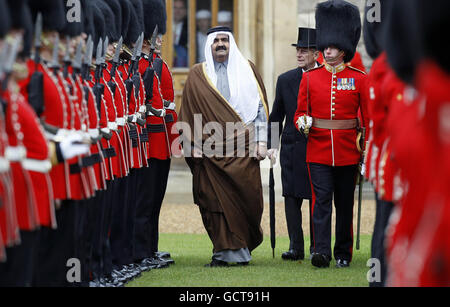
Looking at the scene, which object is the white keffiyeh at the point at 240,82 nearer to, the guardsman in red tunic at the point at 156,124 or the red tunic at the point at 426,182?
the guardsman in red tunic at the point at 156,124

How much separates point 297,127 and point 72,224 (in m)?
3.13

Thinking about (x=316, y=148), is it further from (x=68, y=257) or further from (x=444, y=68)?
(x=444, y=68)

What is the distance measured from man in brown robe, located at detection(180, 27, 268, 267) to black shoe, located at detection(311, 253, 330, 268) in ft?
2.12

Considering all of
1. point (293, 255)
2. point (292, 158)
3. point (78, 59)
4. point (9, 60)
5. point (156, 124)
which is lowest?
point (293, 255)

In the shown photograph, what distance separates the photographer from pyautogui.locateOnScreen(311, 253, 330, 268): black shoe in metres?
8.52

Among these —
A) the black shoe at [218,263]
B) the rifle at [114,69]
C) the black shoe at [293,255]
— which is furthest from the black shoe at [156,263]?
the rifle at [114,69]

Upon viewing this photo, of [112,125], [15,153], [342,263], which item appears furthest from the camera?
[342,263]

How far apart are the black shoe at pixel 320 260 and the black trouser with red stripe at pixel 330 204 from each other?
30 millimetres

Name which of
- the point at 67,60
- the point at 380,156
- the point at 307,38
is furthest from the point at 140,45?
the point at 380,156

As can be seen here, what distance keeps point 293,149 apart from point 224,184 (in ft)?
2.98

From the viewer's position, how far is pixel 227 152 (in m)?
8.97

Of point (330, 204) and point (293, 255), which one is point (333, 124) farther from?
point (293, 255)

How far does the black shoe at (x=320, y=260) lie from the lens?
27.9 feet
